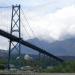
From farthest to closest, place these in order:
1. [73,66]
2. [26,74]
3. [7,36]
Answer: [7,36]
[73,66]
[26,74]

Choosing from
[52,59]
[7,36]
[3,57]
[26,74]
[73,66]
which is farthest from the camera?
[52,59]

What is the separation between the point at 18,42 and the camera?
63375mm

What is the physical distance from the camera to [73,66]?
2044 inches

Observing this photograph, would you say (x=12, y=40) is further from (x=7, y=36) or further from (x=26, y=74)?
(x=26, y=74)

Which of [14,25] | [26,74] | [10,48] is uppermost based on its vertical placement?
[14,25]

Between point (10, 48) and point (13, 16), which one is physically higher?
point (13, 16)

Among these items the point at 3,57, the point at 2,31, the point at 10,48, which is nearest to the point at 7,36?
the point at 2,31

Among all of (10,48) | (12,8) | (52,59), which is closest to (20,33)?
(10,48)

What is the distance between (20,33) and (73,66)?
1927 centimetres

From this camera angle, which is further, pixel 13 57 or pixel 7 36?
pixel 13 57

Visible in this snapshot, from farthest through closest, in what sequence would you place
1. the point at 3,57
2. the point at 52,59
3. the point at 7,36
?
1. the point at 52,59
2. the point at 3,57
3. the point at 7,36

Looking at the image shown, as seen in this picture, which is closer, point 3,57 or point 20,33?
point 20,33

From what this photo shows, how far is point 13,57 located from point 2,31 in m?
27.2

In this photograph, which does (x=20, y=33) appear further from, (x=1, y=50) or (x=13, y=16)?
(x=1, y=50)
